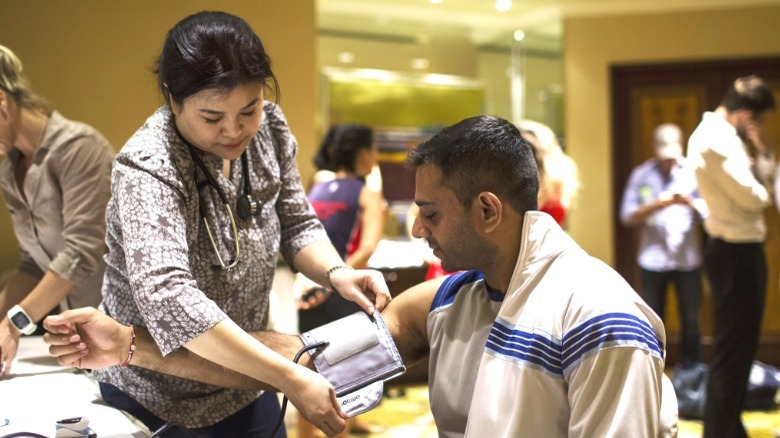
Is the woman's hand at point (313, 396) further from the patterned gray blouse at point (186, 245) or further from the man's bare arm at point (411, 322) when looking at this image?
the man's bare arm at point (411, 322)

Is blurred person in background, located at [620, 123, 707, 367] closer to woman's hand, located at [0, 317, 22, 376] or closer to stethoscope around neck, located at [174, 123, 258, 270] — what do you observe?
stethoscope around neck, located at [174, 123, 258, 270]

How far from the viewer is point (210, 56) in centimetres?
135

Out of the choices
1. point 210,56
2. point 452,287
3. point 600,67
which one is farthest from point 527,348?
point 600,67

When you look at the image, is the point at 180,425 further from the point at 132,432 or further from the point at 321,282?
the point at 321,282

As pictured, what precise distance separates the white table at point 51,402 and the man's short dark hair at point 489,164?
2.35 feet

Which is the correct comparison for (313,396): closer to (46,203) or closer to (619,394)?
(619,394)

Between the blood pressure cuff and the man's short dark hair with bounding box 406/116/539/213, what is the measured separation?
308 millimetres

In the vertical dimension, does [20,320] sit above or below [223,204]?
below

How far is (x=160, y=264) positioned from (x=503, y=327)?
0.58 m

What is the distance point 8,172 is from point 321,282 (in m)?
0.92

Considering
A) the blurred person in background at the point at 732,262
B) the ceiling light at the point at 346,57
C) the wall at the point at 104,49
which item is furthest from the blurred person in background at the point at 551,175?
the ceiling light at the point at 346,57

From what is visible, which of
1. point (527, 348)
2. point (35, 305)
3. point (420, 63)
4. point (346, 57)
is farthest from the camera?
point (420, 63)

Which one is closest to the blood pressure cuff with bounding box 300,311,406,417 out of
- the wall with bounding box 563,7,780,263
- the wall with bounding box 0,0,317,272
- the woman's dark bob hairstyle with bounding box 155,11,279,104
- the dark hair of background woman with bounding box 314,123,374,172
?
the woman's dark bob hairstyle with bounding box 155,11,279,104

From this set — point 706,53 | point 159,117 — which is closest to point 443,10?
point 706,53
